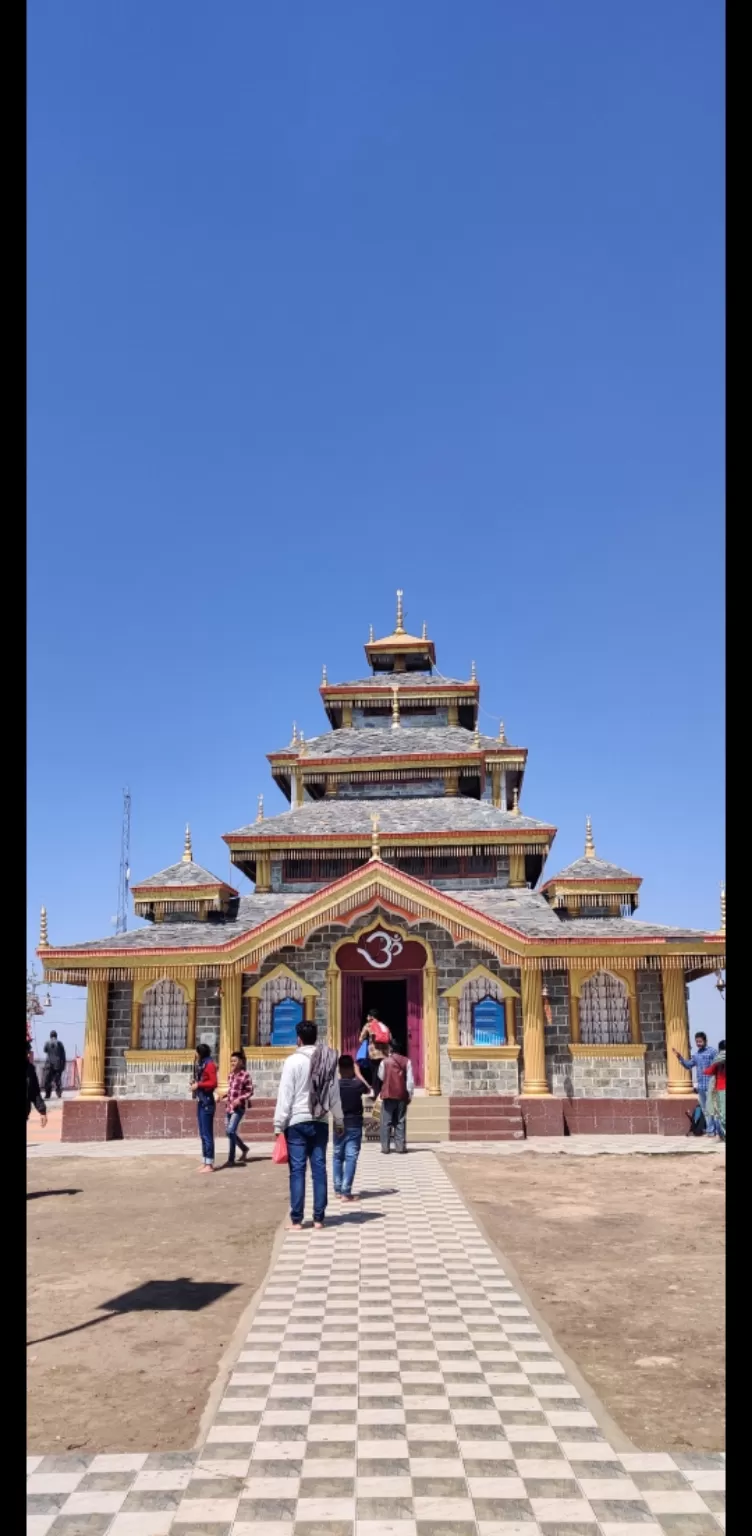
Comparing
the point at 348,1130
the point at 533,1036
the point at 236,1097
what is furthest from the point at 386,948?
the point at 348,1130

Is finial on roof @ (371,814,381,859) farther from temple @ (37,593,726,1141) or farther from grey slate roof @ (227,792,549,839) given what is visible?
grey slate roof @ (227,792,549,839)

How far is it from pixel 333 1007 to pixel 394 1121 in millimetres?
4618

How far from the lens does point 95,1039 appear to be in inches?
778

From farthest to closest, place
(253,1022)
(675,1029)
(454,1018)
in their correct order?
(253,1022) → (454,1018) → (675,1029)

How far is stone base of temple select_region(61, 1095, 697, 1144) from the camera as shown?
58.6 feet

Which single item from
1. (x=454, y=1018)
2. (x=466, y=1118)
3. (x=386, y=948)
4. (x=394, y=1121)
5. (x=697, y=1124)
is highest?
(x=386, y=948)

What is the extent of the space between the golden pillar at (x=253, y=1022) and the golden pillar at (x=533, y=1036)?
16.7 feet

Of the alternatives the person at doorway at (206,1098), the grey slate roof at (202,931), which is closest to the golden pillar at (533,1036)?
the grey slate roof at (202,931)

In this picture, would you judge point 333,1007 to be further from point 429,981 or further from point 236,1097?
point 236,1097

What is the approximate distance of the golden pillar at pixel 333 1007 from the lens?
1959 cm

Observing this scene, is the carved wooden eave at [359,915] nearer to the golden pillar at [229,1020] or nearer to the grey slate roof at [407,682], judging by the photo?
the golden pillar at [229,1020]

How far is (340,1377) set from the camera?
220 inches

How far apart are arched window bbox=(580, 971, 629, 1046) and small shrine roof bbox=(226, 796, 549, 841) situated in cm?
356

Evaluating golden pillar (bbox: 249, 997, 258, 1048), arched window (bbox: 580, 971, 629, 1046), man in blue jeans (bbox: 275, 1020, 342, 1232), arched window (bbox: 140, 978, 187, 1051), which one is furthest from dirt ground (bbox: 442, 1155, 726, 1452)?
arched window (bbox: 140, 978, 187, 1051)
